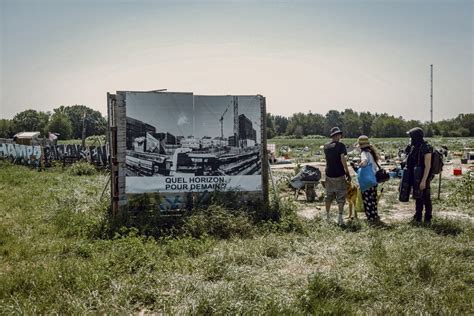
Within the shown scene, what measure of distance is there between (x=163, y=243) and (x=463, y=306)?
14.6ft

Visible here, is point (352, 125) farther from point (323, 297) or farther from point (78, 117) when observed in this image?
point (323, 297)

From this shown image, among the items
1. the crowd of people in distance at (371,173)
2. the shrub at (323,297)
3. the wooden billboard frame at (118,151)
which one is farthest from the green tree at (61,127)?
the shrub at (323,297)

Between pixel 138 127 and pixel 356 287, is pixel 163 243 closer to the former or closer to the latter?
pixel 138 127

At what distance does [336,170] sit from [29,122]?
94375 millimetres

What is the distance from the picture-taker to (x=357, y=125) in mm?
118062

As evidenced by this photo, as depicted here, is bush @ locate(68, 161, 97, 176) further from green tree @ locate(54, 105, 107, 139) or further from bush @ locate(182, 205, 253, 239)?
green tree @ locate(54, 105, 107, 139)

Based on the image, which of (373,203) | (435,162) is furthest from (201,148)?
(435,162)

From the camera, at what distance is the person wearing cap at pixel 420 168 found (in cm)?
779

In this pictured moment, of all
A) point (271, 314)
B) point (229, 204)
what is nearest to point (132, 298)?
point (271, 314)

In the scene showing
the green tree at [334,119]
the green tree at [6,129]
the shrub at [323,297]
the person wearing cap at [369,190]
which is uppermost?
the green tree at [334,119]

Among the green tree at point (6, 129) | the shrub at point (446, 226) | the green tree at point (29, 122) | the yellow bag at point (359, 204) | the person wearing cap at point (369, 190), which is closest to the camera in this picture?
the shrub at point (446, 226)

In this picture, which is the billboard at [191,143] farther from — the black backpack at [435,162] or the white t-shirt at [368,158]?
the black backpack at [435,162]

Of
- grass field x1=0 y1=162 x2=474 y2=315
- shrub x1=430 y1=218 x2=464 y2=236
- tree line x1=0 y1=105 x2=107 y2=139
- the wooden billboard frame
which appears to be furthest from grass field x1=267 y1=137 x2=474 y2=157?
tree line x1=0 y1=105 x2=107 y2=139

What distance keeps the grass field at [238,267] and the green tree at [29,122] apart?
87841 mm
